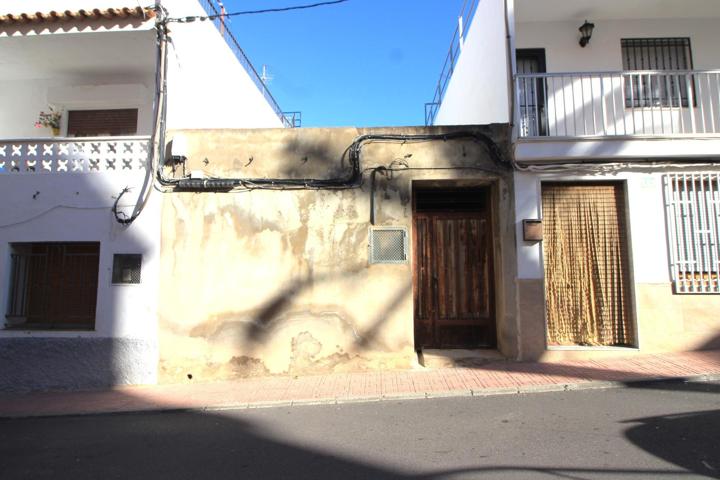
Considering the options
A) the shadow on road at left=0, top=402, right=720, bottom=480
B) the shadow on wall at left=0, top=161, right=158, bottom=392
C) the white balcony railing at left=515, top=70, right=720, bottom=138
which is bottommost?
the shadow on road at left=0, top=402, right=720, bottom=480

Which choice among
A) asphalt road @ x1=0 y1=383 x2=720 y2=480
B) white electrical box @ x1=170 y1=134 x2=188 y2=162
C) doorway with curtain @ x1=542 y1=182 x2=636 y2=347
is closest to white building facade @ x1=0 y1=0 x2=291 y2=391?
white electrical box @ x1=170 y1=134 x2=188 y2=162

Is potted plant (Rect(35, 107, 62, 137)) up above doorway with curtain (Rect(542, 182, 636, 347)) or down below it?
above

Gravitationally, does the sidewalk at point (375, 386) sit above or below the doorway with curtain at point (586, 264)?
below

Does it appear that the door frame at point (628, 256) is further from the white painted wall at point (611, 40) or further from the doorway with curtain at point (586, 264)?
the white painted wall at point (611, 40)

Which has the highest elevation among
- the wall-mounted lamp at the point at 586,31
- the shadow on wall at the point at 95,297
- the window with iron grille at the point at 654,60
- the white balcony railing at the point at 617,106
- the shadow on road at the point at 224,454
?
the wall-mounted lamp at the point at 586,31

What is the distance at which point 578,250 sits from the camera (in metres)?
7.57

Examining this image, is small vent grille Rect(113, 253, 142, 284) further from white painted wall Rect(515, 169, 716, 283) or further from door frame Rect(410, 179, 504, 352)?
white painted wall Rect(515, 169, 716, 283)

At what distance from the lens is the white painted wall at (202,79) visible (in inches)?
320

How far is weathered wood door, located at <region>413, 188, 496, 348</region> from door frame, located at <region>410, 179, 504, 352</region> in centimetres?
2

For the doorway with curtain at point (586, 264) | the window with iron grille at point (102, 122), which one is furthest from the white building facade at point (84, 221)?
the doorway with curtain at point (586, 264)

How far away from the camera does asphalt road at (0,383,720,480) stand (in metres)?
3.74

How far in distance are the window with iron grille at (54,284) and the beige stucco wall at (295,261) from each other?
1357 millimetres

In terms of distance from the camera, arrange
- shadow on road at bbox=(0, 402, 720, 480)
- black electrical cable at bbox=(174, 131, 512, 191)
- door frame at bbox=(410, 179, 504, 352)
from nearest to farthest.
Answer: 1. shadow on road at bbox=(0, 402, 720, 480)
2. black electrical cable at bbox=(174, 131, 512, 191)
3. door frame at bbox=(410, 179, 504, 352)

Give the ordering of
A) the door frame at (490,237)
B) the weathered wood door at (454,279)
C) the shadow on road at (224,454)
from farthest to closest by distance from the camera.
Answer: the weathered wood door at (454,279), the door frame at (490,237), the shadow on road at (224,454)
